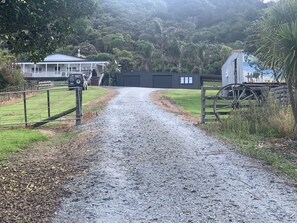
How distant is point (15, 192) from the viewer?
6.12 metres

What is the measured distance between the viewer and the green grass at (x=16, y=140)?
9922 millimetres

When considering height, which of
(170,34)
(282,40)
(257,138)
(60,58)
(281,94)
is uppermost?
(170,34)

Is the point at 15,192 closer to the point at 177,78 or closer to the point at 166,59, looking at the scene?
the point at 177,78

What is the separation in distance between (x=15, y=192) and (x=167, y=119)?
973 cm

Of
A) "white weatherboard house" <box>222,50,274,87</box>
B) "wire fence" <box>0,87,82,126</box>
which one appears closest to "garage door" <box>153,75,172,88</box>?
"white weatherboard house" <box>222,50,274,87</box>

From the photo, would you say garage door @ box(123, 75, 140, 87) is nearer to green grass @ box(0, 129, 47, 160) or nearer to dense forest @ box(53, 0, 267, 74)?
dense forest @ box(53, 0, 267, 74)

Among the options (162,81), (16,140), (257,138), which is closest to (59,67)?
(162,81)

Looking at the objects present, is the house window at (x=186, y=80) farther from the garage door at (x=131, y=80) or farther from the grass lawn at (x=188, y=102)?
the grass lawn at (x=188, y=102)

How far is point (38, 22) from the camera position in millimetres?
6230

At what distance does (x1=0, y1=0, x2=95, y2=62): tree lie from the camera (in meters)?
5.66

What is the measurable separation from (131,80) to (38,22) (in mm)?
54061

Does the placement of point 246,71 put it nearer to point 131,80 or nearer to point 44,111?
point 44,111

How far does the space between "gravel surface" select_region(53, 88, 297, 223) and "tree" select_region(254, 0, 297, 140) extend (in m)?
2.41

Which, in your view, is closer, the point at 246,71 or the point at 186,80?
the point at 246,71
